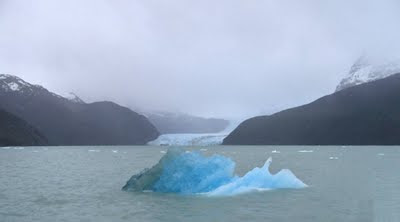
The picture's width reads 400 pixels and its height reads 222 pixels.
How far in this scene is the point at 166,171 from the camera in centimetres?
3309

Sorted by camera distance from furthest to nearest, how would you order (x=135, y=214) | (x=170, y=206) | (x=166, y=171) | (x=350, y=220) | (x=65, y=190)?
(x=65, y=190), (x=166, y=171), (x=170, y=206), (x=135, y=214), (x=350, y=220)

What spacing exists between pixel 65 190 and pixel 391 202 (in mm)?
21253

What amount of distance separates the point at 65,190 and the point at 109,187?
331 cm

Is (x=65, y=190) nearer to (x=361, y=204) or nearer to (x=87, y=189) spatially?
(x=87, y=189)

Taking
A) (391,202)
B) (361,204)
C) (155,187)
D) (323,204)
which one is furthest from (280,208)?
(155,187)

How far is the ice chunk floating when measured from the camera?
107 ft

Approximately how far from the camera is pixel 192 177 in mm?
33469

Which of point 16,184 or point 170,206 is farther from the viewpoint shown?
point 16,184

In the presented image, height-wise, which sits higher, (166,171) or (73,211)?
(166,171)

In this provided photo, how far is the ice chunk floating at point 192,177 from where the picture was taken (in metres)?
32.7

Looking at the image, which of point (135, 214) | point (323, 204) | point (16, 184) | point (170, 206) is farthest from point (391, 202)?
point (16, 184)

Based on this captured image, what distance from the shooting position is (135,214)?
26.0 m

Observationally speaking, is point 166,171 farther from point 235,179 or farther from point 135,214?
point 135,214

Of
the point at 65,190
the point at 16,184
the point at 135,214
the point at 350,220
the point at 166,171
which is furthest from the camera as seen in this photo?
the point at 16,184
